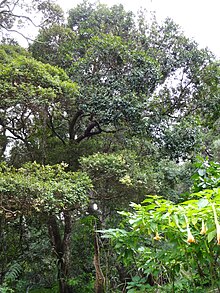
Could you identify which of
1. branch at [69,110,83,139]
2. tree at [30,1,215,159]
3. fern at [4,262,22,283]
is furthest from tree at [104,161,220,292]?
branch at [69,110,83,139]

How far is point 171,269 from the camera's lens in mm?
1500

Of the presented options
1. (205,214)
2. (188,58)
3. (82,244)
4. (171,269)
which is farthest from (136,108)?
(205,214)

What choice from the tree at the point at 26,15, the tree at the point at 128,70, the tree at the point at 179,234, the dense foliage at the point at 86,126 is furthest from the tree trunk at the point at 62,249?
the tree at the point at 26,15

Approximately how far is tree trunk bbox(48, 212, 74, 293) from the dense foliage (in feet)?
0.06

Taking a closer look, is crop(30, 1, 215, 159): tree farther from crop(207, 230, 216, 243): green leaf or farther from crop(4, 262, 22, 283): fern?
crop(207, 230, 216, 243): green leaf

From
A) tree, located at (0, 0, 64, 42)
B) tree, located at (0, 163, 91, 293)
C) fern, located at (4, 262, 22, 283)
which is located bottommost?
fern, located at (4, 262, 22, 283)

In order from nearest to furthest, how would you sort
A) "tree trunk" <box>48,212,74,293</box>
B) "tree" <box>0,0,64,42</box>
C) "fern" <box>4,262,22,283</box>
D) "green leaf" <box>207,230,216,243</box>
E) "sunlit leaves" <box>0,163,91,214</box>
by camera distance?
"green leaf" <box>207,230,216,243</box>, "sunlit leaves" <box>0,163,91,214</box>, "fern" <box>4,262,22,283</box>, "tree trunk" <box>48,212,74,293</box>, "tree" <box>0,0,64,42</box>

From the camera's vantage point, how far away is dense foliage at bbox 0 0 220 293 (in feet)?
13.1

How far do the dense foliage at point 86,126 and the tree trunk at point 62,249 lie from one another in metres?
0.02

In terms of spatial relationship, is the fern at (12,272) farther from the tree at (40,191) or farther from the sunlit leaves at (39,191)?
the sunlit leaves at (39,191)

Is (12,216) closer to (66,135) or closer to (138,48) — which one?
(66,135)

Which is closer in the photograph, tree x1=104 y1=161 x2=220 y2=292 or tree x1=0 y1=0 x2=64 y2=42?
tree x1=104 y1=161 x2=220 y2=292

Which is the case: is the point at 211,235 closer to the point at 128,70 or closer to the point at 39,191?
the point at 39,191

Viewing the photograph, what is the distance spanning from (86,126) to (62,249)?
2442 millimetres
